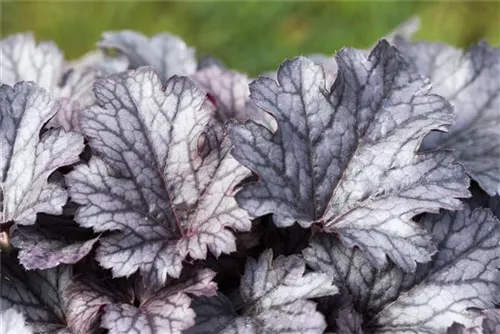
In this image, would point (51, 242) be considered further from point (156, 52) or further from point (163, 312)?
point (156, 52)

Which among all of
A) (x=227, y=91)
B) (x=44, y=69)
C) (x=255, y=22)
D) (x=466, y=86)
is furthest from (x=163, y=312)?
(x=255, y=22)

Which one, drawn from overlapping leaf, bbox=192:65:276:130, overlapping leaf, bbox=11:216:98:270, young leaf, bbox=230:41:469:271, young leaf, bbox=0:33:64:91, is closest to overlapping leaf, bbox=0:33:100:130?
young leaf, bbox=0:33:64:91

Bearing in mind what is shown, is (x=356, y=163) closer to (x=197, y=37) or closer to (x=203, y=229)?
(x=203, y=229)

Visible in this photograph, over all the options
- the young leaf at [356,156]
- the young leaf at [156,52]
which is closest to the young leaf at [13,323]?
the young leaf at [356,156]

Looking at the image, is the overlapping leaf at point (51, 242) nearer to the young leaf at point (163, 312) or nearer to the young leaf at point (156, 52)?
the young leaf at point (163, 312)

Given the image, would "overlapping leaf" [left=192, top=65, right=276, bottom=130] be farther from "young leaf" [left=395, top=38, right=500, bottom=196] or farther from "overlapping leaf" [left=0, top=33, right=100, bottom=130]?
"young leaf" [left=395, top=38, right=500, bottom=196]
